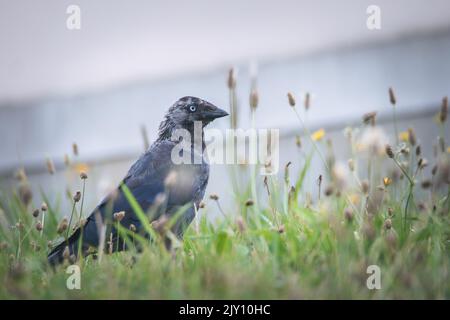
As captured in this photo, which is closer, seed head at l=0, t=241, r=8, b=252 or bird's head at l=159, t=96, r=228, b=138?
seed head at l=0, t=241, r=8, b=252

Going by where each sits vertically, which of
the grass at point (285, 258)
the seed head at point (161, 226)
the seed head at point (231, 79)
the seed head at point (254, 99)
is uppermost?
the seed head at point (231, 79)

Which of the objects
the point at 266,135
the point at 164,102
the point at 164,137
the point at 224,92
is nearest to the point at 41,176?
the point at 164,102

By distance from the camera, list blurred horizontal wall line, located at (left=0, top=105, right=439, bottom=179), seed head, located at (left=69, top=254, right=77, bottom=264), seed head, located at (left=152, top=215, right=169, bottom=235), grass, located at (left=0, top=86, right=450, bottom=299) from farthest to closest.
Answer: blurred horizontal wall line, located at (left=0, top=105, right=439, bottom=179) < seed head, located at (left=69, top=254, right=77, bottom=264) < seed head, located at (left=152, top=215, right=169, bottom=235) < grass, located at (left=0, top=86, right=450, bottom=299)

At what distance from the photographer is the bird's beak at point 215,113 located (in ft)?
13.5

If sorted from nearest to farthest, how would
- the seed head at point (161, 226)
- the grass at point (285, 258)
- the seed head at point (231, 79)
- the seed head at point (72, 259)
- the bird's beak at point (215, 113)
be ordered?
1. the grass at point (285, 258)
2. the seed head at point (161, 226)
3. the seed head at point (72, 259)
4. the seed head at point (231, 79)
5. the bird's beak at point (215, 113)

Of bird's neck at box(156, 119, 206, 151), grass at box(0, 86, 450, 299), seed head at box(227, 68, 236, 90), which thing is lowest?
grass at box(0, 86, 450, 299)

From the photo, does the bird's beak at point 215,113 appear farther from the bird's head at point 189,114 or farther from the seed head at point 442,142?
the seed head at point 442,142

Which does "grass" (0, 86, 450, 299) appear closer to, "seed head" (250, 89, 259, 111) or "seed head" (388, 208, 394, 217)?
"seed head" (388, 208, 394, 217)

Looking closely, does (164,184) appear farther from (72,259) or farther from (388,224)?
(388,224)

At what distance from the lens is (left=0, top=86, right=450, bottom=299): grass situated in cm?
274

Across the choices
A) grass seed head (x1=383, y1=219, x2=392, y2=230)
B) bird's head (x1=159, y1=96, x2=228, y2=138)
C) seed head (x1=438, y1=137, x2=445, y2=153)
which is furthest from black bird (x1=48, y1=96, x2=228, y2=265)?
seed head (x1=438, y1=137, x2=445, y2=153)

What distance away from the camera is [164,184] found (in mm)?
3674

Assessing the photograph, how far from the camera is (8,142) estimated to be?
19.9ft

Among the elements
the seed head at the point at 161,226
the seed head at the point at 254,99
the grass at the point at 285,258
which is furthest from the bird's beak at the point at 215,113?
the seed head at the point at 161,226
